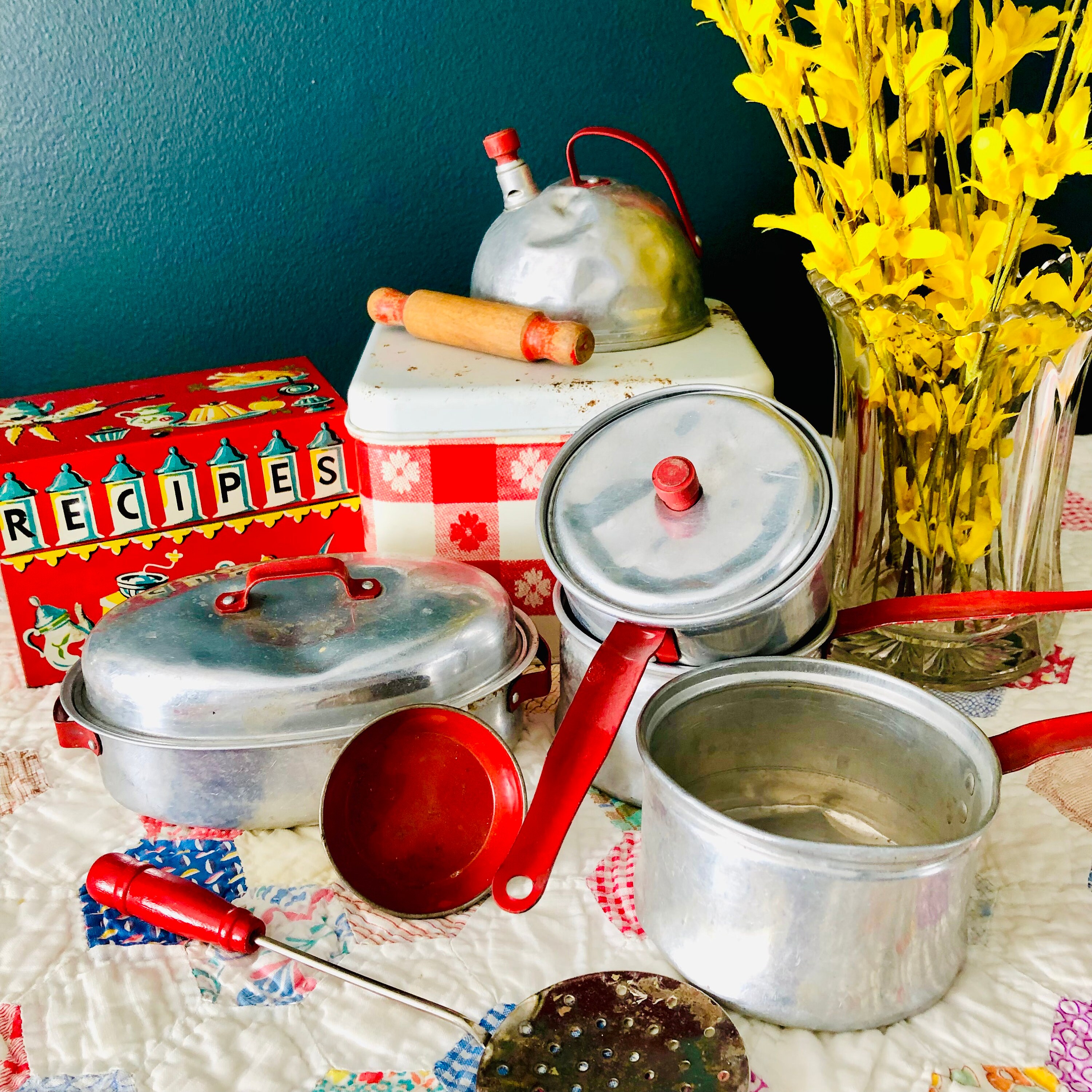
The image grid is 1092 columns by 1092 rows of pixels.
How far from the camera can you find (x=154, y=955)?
60 centimetres

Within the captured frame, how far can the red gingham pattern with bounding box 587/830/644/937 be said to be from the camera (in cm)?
62

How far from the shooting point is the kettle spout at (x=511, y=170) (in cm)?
93

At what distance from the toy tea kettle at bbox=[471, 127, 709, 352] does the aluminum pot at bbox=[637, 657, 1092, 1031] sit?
38 centimetres

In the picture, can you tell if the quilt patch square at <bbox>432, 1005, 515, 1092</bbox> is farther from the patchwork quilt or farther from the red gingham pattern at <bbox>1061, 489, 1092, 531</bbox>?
the red gingham pattern at <bbox>1061, 489, 1092, 531</bbox>

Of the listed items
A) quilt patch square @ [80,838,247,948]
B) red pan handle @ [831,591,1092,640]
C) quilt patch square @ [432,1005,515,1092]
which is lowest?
quilt patch square @ [432,1005,515,1092]

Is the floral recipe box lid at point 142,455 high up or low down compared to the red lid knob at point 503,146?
down

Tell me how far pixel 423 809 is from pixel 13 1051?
0.26m

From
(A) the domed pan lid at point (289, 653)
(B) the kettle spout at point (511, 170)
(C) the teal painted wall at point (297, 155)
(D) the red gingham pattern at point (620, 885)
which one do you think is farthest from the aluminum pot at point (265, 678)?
(C) the teal painted wall at point (297, 155)

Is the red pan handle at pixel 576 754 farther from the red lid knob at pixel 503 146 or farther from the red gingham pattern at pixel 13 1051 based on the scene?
the red lid knob at pixel 503 146

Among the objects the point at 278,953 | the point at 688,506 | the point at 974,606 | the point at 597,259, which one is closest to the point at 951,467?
the point at 974,606

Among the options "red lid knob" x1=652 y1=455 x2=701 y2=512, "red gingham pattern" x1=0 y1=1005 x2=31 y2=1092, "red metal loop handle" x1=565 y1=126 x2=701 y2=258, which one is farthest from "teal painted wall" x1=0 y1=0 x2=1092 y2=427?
"red gingham pattern" x1=0 y1=1005 x2=31 y2=1092

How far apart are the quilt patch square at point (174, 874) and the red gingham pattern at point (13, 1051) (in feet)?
0.18

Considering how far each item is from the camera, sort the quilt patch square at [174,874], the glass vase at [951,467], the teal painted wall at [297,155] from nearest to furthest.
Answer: the quilt patch square at [174,874], the glass vase at [951,467], the teal painted wall at [297,155]

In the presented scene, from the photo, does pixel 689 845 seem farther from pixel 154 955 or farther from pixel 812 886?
pixel 154 955
